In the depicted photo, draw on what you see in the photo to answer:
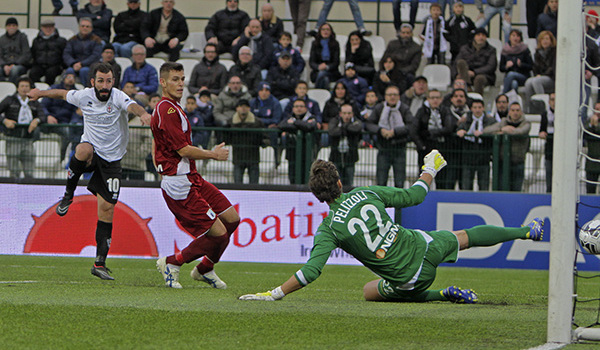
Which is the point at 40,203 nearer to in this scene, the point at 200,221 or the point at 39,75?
the point at 39,75

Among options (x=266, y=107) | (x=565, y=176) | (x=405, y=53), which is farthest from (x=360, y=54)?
(x=565, y=176)

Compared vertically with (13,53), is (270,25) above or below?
above

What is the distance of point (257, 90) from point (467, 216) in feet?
15.6

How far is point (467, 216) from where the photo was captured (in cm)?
1373

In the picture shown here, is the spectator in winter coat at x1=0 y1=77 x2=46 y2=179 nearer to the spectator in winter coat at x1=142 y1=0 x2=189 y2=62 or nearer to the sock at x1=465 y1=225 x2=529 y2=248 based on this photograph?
the spectator in winter coat at x1=142 y1=0 x2=189 y2=62

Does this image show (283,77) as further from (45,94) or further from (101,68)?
(45,94)

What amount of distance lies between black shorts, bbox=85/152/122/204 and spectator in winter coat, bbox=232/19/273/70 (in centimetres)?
848

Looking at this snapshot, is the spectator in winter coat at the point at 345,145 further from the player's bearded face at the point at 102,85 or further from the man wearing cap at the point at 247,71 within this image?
the player's bearded face at the point at 102,85

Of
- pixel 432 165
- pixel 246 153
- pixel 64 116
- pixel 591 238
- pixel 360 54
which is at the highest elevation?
pixel 360 54

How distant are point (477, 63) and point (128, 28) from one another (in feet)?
23.4

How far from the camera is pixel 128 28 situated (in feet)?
59.9

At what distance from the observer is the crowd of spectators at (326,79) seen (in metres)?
14.0

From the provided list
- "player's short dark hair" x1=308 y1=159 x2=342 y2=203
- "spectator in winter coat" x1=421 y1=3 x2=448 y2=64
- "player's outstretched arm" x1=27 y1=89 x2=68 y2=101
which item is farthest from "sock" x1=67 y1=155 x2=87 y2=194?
"spectator in winter coat" x1=421 y1=3 x2=448 y2=64

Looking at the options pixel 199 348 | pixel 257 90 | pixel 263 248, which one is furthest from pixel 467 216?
pixel 199 348
